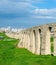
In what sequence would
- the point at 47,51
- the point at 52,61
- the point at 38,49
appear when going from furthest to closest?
the point at 38,49 → the point at 47,51 → the point at 52,61

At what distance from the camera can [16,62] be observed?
2862 centimetres

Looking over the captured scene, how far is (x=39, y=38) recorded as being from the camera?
40.5m

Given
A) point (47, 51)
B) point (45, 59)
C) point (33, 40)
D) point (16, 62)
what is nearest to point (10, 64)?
point (16, 62)

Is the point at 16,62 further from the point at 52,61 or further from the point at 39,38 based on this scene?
the point at 39,38

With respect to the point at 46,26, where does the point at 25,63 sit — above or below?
below

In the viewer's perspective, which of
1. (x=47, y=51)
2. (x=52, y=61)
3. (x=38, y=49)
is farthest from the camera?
(x=38, y=49)

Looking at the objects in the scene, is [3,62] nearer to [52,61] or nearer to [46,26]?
[52,61]

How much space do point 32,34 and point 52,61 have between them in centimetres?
1895

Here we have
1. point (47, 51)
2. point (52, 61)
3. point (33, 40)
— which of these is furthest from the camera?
point (33, 40)

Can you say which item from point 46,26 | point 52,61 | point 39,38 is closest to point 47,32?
point 46,26

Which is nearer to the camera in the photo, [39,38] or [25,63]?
[25,63]

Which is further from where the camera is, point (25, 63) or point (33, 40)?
point (33, 40)

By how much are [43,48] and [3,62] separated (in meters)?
8.45

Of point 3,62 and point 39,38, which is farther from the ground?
point 39,38
